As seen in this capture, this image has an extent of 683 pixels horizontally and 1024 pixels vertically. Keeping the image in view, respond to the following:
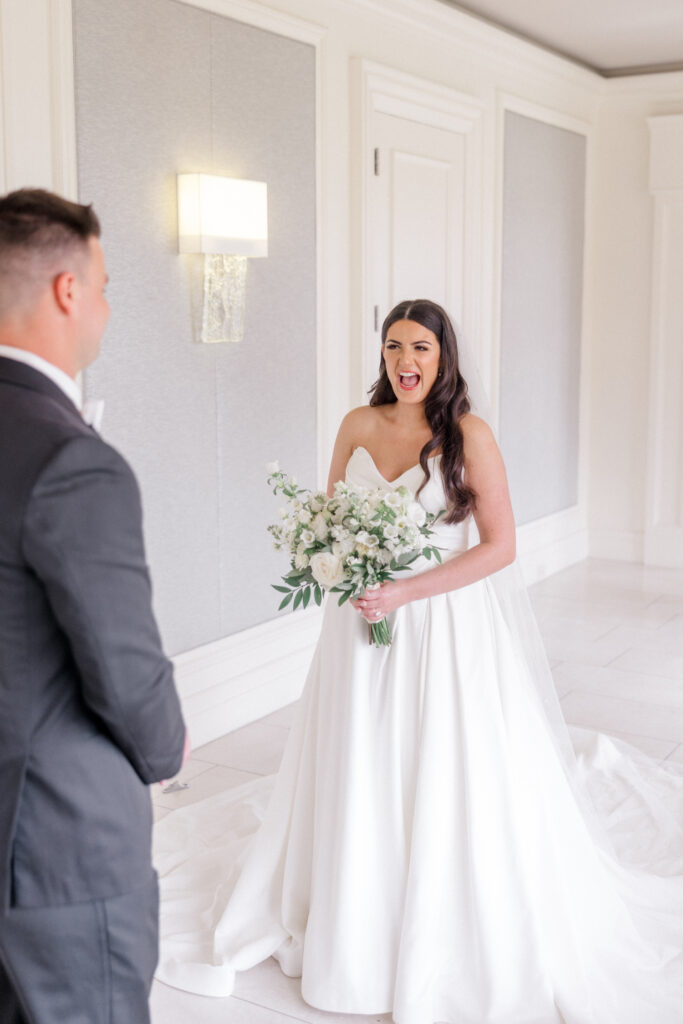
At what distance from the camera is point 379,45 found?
17.1 ft

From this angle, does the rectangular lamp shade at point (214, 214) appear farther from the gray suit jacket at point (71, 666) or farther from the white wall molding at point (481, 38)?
the gray suit jacket at point (71, 666)

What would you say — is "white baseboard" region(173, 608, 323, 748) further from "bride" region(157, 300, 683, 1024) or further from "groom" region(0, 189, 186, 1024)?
"groom" region(0, 189, 186, 1024)

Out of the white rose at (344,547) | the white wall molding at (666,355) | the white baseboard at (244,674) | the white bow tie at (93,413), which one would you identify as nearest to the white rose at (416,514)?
the white rose at (344,547)

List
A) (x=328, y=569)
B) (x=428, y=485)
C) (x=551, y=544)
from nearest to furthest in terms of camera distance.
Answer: (x=328, y=569) → (x=428, y=485) → (x=551, y=544)

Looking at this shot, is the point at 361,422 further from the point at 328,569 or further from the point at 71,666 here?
the point at 71,666

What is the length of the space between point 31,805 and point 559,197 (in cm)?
643

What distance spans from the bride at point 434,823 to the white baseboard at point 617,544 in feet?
16.3

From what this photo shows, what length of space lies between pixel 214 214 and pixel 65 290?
2727 millimetres

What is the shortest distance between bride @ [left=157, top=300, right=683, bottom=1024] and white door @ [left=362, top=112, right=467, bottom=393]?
2472mm

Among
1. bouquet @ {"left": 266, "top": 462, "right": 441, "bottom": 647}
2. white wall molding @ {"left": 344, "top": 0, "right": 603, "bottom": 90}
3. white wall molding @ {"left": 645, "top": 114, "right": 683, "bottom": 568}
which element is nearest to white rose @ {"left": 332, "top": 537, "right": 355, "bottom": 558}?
bouquet @ {"left": 266, "top": 462, "right": 441, "bottom": 647}

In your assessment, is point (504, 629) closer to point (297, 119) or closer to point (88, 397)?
point (88, 397)

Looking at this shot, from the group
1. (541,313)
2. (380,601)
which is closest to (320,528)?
(380,601)

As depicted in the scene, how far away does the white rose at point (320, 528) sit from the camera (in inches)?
98.4

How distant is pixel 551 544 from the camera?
291 inches
